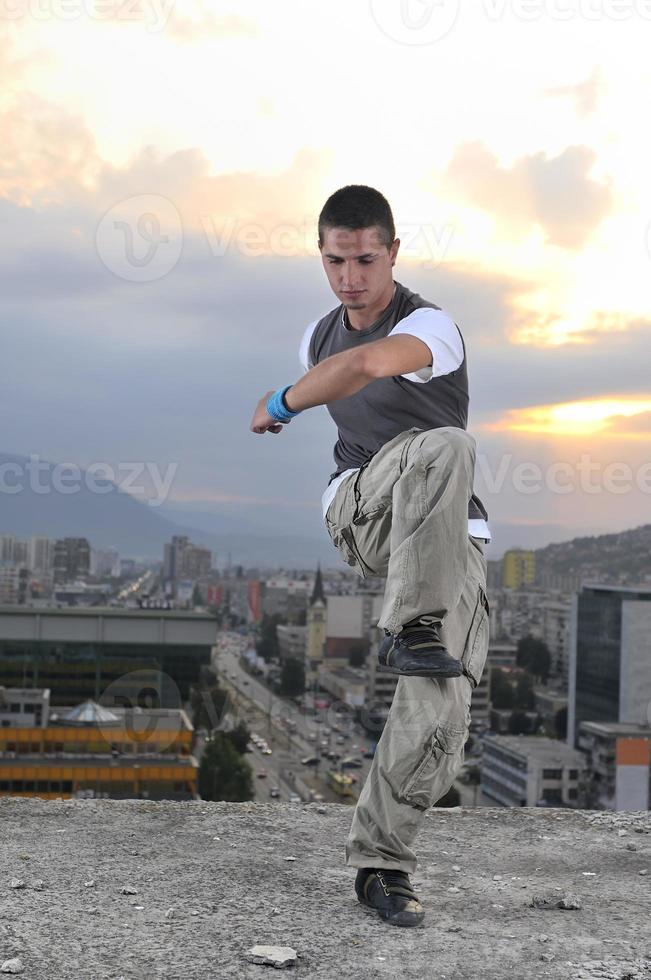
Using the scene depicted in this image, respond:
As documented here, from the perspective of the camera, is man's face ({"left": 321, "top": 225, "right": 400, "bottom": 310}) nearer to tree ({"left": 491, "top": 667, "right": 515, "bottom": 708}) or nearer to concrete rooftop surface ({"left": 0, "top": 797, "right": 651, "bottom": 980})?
concrete rooftop surface ({"left": 0, "top": 797, "right": 651, "bottom": 980})

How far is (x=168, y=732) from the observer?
A: 31.3 m

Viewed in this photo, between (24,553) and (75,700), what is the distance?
25.6 metres

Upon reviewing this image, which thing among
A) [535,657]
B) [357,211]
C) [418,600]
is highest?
[357,211]

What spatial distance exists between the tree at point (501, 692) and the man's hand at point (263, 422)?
170ft

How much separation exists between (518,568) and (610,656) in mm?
17451

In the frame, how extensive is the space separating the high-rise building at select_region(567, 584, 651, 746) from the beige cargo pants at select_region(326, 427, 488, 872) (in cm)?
4744

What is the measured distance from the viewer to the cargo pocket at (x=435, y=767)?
2471 millimetres

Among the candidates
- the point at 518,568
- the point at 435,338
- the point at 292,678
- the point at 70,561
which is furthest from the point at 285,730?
the point at 435,338

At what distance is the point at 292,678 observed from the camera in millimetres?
55250

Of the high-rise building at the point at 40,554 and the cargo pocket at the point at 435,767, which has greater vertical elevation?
the high-rise building at the point at 40,554

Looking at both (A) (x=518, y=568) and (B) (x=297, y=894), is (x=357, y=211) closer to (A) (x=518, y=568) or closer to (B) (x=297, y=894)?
(B) (x=297, y=894)

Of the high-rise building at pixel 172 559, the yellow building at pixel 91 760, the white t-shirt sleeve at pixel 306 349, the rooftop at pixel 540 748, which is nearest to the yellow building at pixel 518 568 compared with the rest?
the rooftop at pixel 540 748

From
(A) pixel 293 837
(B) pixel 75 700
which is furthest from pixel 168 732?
(A) pixel 293 837

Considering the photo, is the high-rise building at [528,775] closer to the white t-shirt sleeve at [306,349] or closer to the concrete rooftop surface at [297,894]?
the concrete rooftop surface at [297,894]
